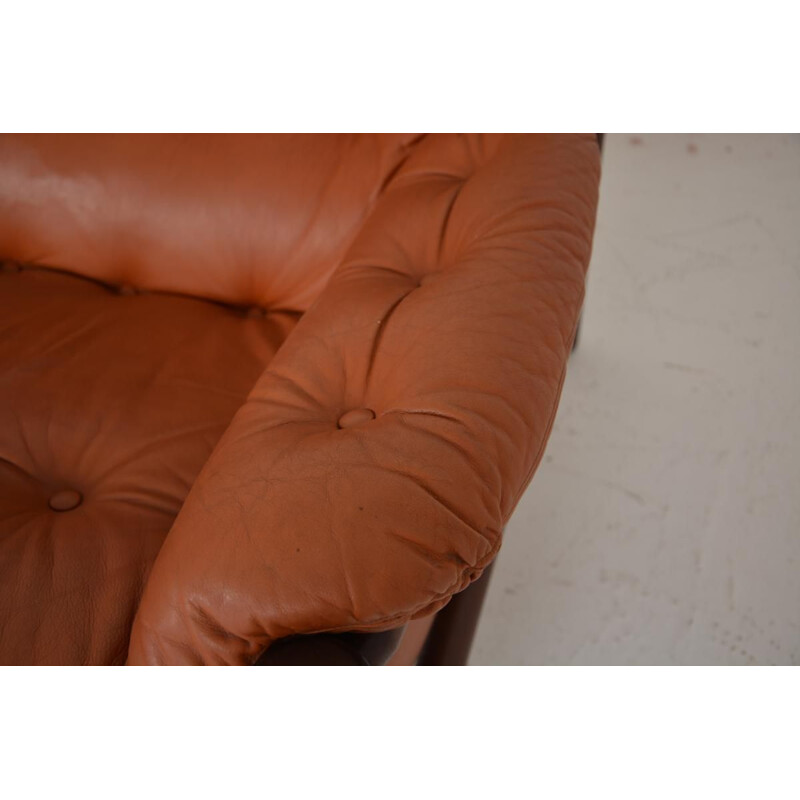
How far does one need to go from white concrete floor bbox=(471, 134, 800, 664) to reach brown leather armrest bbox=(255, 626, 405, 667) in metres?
0.41

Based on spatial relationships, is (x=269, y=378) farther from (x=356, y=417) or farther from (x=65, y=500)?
(x=65, y=500)

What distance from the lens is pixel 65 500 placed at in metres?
0.63

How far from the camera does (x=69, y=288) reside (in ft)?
2.81

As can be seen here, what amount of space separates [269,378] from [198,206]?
325 mm

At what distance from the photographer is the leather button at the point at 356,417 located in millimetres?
523

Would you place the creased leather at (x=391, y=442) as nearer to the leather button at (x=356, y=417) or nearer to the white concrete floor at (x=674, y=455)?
the leather button at (x=356, y=417)

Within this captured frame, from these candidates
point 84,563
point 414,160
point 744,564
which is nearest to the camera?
point 84,563

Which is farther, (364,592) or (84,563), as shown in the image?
(84,563)

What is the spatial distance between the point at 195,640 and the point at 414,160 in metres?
0.52

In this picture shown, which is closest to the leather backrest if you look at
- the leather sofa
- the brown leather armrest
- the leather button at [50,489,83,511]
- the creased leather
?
the leather sofa

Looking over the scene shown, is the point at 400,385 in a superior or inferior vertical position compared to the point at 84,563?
superior

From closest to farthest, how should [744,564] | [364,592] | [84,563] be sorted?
[364,592] → [84,563] → [744,564]
